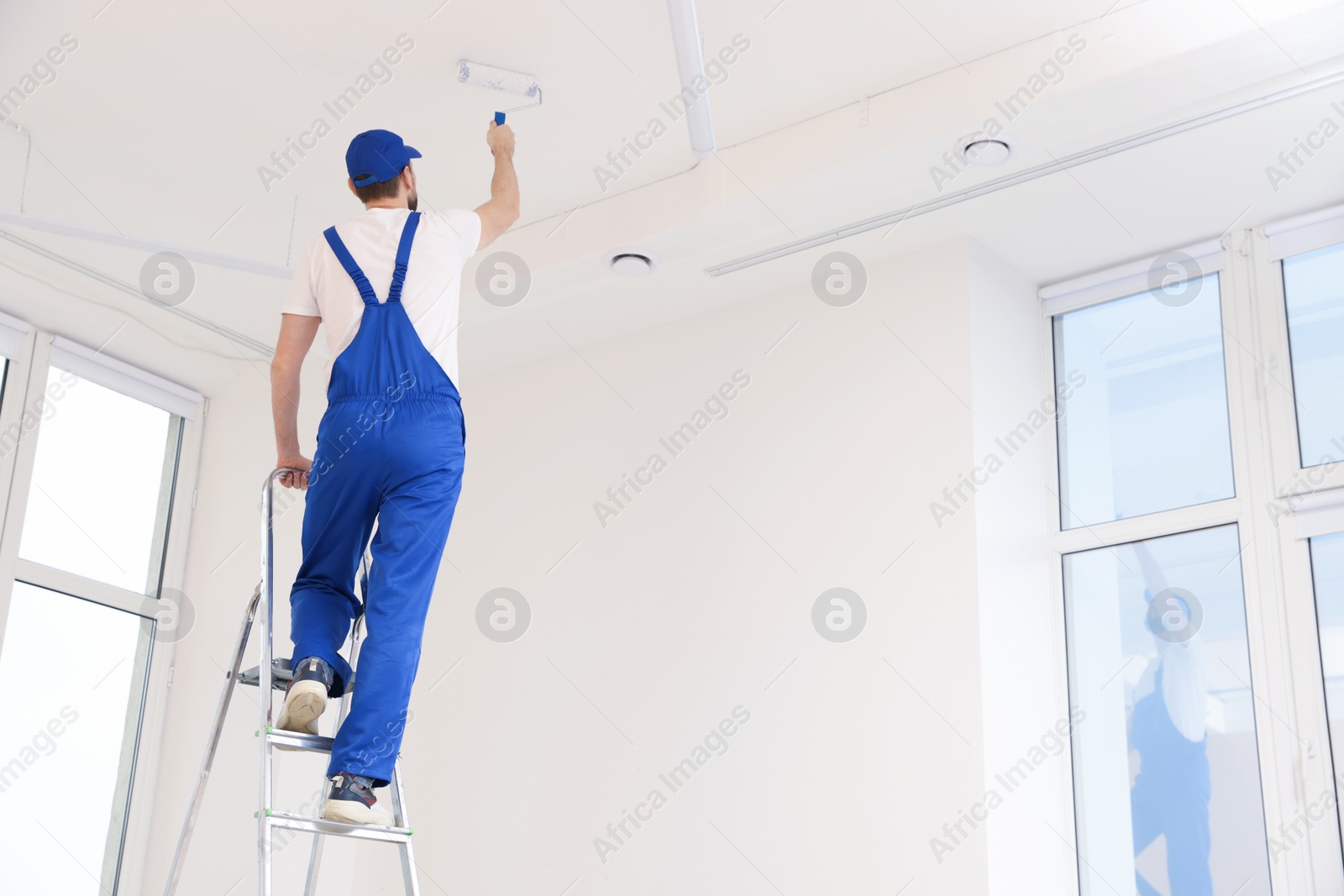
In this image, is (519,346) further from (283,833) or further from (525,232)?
(283,833)

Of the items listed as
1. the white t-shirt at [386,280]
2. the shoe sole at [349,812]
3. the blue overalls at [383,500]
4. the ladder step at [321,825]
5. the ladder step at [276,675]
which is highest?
the white t-shirt at [386,280]

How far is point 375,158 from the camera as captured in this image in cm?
280

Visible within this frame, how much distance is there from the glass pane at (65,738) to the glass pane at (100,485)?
6.9 inches

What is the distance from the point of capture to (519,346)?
5.21 meters

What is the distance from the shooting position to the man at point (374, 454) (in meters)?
2.43

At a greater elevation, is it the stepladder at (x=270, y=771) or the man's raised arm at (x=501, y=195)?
the man's raised arm at (x=501, y=195)

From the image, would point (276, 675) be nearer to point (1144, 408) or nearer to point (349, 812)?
point (349, 812)

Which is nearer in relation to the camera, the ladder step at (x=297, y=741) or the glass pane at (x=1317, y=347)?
the ladder step at (x=297, y=741)

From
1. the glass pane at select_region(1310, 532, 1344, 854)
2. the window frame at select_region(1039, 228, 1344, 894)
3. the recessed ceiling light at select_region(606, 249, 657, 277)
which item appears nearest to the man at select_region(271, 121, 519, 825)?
the recessed ceiling light at select_region(606, 249, 657, 277)

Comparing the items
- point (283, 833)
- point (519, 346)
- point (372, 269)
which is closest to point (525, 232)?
point (519, 346)

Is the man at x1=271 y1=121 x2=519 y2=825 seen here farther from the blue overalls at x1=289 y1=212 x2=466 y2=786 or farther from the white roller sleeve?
the white roller sleeve

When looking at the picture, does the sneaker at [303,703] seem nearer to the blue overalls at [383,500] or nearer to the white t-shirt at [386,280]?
the blue overalls at [383,500]

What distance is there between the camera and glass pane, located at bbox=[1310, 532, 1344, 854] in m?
3.67

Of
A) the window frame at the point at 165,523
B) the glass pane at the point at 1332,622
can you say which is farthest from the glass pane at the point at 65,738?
the glass pane at the point at 1332,622
